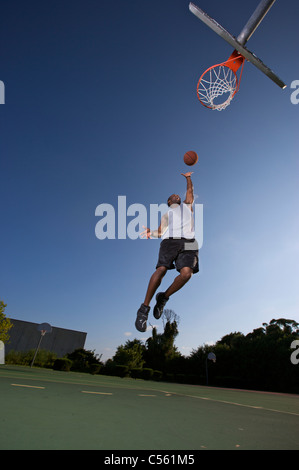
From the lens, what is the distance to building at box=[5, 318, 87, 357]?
25.1m

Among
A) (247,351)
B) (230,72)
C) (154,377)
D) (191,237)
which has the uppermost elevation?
(230,72)

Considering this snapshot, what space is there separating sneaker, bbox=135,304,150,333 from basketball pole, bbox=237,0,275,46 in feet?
18.8

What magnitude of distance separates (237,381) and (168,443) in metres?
28.7

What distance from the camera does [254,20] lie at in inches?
192

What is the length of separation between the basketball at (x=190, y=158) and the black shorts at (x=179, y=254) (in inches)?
56.6

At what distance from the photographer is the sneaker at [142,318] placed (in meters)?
3.40

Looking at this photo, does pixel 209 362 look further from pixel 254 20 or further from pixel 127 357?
pixel 254 20

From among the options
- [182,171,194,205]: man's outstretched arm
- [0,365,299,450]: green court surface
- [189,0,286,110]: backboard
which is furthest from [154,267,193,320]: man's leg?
[189,0,286,110]: backboard

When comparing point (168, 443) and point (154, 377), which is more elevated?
point (168, 443)

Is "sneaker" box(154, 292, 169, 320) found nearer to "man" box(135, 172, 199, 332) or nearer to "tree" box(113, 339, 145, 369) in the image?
"man" box(135, 172, 199, 332)

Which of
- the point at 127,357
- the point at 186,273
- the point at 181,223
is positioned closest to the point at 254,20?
the point at 181,223

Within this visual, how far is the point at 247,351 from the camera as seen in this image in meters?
27.0
